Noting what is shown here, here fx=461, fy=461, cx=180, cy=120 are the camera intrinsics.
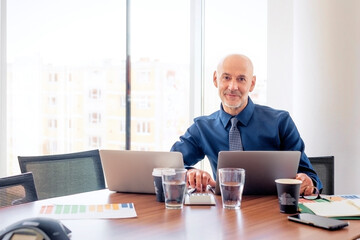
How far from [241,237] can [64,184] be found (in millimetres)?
1239

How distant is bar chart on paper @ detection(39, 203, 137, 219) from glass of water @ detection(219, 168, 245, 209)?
1.17 ft

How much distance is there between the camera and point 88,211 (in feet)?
Result: 5.61

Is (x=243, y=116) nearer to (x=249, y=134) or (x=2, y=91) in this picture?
(x=249, y=134)

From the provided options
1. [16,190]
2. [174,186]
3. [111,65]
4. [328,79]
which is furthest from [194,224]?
[111,65]

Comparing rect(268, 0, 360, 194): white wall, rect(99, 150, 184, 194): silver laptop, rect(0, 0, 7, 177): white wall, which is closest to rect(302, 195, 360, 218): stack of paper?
rect(99, 150, 184, 194): silver laptop

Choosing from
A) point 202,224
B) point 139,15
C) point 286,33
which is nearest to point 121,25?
point 139,15

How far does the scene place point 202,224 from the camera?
1544 mm

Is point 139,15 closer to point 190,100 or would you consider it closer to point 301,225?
point 190,100

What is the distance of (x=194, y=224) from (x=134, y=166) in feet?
1.66

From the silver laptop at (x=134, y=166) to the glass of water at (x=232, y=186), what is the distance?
0.72 feet

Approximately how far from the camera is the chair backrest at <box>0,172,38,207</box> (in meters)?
1.85

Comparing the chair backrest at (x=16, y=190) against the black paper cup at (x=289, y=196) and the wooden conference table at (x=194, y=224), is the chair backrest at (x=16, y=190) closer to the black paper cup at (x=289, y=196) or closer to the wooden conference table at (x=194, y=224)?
the wooden conference table at (x=194, y=224)

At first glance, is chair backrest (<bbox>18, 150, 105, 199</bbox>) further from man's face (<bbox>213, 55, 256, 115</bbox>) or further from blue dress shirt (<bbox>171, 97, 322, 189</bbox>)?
man's face (<bbox>213, 55, 256, 115</bbox>)

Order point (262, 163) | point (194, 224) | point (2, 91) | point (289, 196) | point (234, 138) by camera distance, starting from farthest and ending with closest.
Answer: point (2, 91)
point (234, 138)
point (262, 163)
point (289, 196)
point (194, 224)
